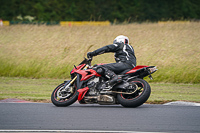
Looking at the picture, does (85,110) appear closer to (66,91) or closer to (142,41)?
(66,91)

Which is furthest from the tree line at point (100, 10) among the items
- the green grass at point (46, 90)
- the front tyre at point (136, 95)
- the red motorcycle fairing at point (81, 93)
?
the front tyre at point (136, 95)

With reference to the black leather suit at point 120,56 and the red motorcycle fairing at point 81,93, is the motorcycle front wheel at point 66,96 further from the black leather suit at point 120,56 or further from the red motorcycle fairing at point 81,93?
the black leather suit at point 120,56

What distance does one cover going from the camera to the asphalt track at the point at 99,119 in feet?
21.3

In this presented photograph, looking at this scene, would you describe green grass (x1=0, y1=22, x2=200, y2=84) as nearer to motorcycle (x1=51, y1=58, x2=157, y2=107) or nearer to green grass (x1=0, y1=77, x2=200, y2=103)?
green grass (x1=0, y1=77, x2=200, y2=103)

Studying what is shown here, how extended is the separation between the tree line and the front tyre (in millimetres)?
35969

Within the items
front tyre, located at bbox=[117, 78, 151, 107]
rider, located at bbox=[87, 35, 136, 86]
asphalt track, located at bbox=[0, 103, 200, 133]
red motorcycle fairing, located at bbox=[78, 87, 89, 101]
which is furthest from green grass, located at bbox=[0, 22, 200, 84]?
asphalt track, located at bbox=[0, 103, 200, 133]

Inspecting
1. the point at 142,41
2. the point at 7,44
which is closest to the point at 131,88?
the point at 142,41

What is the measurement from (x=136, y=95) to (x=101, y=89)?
2.87 feet

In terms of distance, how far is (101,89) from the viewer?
938cm

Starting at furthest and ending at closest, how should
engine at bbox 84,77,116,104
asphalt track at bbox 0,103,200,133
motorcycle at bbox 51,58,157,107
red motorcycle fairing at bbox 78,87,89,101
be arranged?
red motorcycle fairing at bbox 78,87,89,101, engine at bbox 84,77,116,104, motorcycle at bbox 51,58,157,107, asphalt track at bbox 0,103,200,133

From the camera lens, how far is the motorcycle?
352 inches

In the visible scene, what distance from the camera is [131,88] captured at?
889 cm

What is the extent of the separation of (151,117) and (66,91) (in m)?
2.58

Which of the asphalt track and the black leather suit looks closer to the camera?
the asphalt track
